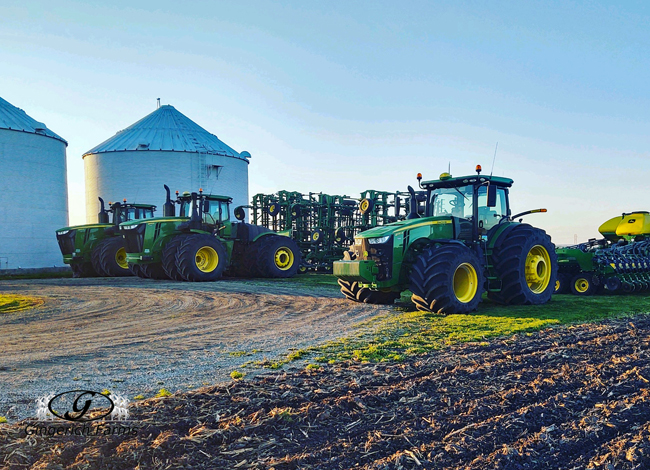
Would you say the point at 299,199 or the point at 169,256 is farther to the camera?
the point at 299,199

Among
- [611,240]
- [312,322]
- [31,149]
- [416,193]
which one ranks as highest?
[31,149]

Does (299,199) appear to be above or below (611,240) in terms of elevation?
above

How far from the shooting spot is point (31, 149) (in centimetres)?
2691

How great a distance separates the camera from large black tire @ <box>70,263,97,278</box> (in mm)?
21172

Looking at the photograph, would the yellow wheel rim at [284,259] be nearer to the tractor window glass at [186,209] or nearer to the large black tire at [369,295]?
the tractor window glass at [186,209]

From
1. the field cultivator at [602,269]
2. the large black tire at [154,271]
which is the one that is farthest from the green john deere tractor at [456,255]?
the large black tire at [154,271]

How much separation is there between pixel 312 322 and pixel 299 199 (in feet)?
48.5

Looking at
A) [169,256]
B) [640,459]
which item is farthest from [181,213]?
[640,459]

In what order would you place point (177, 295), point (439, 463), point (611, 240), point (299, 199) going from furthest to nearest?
point (299, 199) < point (611, 240) < point (177, 295) < point (439, 463)

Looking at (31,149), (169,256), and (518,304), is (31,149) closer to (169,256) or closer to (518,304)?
(169,256)

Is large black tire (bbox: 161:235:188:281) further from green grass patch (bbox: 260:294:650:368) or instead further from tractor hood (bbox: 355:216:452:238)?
green grass patch (bbox: 260:294:650:368)

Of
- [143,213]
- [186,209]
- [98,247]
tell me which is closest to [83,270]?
[98,247]

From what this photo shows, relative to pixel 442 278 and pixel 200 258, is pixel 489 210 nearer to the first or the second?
pixel 442 278

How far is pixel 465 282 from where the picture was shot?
9648 millimetres
